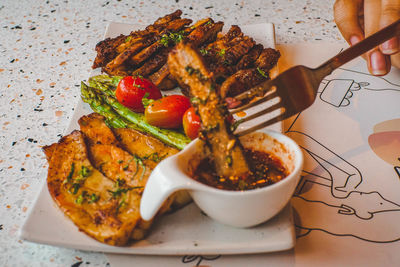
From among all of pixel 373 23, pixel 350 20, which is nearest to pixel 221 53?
pixel 350 20

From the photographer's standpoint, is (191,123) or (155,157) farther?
(191,123)

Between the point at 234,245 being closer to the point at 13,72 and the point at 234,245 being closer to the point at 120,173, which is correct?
the point at 120,173

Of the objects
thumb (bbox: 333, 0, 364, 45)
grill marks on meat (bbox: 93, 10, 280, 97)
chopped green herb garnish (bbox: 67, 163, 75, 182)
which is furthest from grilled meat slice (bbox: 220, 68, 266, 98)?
chopped green herb garnish (bbox: 67, 163, 75, 182)

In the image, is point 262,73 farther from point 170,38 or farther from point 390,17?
point 390,17

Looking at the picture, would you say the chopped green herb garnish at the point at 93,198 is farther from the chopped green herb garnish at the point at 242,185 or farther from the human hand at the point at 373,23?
the human hand at the point at 373,23

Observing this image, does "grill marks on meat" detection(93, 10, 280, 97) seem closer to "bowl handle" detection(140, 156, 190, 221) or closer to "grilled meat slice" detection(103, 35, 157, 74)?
"grilled meat slice" detection(103, 35, 157, 74)

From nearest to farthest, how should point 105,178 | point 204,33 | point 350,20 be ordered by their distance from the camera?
point 105,178
point 350,20
point 204,33
